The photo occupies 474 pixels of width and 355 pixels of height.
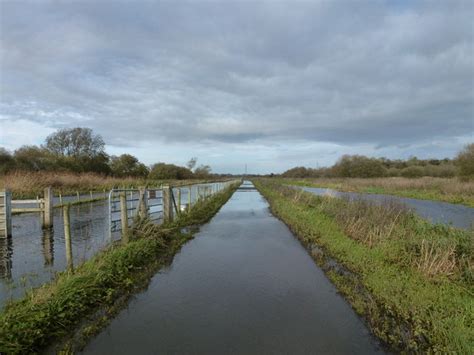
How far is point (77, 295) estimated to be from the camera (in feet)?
17.4

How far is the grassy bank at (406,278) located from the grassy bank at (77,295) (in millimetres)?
4504

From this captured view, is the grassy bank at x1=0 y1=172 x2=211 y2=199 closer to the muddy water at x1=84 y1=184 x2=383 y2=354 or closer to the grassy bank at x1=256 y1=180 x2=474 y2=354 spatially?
the muddy water at x1=84 y1=184 x2=383 y2=354

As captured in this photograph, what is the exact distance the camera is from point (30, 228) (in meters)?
12.5

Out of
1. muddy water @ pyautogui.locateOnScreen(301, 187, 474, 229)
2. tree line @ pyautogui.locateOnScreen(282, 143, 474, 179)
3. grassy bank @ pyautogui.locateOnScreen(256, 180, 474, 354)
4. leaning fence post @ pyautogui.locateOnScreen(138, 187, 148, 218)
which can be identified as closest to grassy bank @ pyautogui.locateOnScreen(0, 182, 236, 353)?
leaning fence post @ pyautogui.locateOnScreen(138, 187, 148, 218)

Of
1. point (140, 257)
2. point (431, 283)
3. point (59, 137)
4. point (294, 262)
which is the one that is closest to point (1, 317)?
point (140, 257)

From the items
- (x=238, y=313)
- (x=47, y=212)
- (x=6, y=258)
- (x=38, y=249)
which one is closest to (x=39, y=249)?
(x=38, y=249)

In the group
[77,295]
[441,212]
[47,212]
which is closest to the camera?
[77,295]

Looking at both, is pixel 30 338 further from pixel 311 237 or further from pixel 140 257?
pixel 311 237

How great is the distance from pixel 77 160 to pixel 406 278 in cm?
5508

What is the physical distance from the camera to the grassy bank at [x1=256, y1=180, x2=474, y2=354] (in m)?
4.45

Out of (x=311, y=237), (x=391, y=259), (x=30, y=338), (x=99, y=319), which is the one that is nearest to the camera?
(x=30, y=338)

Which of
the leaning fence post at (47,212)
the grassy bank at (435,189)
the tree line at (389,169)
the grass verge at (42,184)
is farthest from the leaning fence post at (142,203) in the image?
the tree line at (389,169)

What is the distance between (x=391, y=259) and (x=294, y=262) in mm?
2456

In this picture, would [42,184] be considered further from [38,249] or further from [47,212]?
[38,249]
